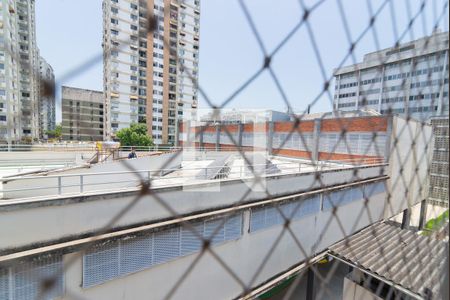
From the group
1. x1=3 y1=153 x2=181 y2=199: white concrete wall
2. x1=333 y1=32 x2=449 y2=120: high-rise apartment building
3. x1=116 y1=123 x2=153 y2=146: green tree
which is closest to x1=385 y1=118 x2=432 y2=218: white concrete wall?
x1=333 y1=32 x2=449 y2=120: high-rise apartment building

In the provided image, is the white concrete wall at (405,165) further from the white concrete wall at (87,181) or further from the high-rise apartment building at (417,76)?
the white concrete wall at (87,181)

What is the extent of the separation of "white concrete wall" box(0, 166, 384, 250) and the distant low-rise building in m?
0.71

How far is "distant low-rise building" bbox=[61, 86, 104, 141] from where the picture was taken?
40cm

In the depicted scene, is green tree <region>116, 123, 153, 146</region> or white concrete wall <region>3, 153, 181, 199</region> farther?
green tree <region>116, 123, 153, 146</region>

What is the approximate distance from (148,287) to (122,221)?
2.03ft

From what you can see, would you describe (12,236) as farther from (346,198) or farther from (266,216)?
(346,198)

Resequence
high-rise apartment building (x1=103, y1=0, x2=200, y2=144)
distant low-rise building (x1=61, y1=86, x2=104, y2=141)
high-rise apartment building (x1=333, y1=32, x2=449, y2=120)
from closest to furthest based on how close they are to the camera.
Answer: distant low-rise building (x1=61, y1=86, x2=104, y2=141), high-rise apartment building (x1=333, y1=32, x2=449, y2=120), high-rise apartment building (x1=103, y1=0, x2=200, y2=144)

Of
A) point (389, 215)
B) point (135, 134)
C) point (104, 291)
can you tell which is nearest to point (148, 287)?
point (104, 291)

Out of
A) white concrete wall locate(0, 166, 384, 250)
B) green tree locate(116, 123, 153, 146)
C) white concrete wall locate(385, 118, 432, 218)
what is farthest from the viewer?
green tree locate(116, 123, 153, 146)

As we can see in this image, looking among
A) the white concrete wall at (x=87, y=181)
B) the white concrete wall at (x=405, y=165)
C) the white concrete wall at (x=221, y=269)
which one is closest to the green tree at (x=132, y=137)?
the white concrete wall at (x=87, y=181)

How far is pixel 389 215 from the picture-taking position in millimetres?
5121

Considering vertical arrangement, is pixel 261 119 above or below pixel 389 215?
above

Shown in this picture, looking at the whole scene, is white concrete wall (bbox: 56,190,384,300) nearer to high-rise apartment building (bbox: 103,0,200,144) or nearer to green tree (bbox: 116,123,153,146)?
green tree (bbox: 116,123,153,146)

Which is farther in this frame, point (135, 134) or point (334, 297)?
point (135, 134)
